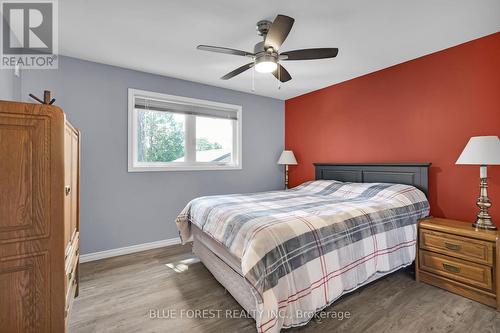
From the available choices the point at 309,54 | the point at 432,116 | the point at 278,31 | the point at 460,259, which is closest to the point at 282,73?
the point at 309,54

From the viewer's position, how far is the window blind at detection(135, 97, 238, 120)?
323cm

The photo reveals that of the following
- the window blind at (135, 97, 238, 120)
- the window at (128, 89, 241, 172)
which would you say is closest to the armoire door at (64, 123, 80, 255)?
the window at (128, 89, 241, 172)

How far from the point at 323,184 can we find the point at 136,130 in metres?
2.75

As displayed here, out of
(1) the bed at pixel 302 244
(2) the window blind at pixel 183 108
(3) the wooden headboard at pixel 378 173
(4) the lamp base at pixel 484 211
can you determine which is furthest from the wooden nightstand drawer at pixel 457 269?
(2) the window blind at pixel 183 108

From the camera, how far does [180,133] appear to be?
11.7 feet

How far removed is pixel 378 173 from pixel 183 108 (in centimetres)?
293

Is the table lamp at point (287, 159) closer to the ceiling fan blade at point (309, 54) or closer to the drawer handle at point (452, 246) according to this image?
the ceiling fan blade at point (309, 54)

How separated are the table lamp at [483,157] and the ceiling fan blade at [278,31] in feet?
6.30

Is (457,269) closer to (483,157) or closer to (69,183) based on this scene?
(483,157)

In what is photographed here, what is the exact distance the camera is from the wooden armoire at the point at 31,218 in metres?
1.02

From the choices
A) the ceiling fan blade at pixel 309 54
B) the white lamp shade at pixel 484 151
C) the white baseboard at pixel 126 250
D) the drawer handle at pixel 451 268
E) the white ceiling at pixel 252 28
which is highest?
the white ceiling at pixel 252 28

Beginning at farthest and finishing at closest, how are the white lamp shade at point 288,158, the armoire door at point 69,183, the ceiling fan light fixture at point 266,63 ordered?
the white lamp shade at point 288,158
the ceiling fan light fixture at point 266,63
the armoire door at point 69,183

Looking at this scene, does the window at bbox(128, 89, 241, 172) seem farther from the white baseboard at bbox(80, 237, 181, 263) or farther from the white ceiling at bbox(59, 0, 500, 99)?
the white baseboard at bbox(80, 237, 181, 263)

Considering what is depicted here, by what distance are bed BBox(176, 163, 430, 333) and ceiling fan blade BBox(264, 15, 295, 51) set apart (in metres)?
1.38
